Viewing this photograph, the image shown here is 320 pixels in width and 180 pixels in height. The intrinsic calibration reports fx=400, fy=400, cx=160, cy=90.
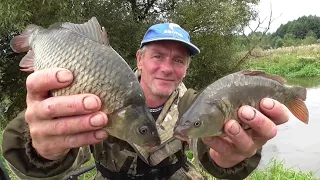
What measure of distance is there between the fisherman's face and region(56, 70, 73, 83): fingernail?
1.44m

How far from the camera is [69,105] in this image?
1366 millimetres

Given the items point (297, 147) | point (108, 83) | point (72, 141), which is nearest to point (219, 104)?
point (108, 83)

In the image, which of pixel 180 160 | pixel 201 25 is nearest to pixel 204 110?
pixel 180 160

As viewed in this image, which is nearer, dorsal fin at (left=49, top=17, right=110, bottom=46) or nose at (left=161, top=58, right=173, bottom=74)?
dorsal fin at (left=49, top=17, right=110, bottom=46)

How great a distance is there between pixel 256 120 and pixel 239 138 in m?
0.11

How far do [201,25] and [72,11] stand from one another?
4195mm

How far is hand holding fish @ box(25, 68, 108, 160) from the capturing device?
4.48ft

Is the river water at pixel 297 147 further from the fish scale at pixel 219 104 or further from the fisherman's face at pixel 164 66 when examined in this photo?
the fish scale at pixel 219 104

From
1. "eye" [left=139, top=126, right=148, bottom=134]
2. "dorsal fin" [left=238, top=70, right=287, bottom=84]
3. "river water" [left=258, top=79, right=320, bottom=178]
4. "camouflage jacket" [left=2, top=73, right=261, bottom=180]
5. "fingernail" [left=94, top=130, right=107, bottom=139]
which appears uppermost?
"dorsal fin" [left=238, top=70, right=287, bottom=84]

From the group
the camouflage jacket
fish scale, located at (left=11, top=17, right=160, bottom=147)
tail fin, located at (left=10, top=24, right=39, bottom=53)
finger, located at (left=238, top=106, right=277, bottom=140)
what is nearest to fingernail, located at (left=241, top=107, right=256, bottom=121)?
finger, located at (left=238, top=106, right=277, bottom=140)

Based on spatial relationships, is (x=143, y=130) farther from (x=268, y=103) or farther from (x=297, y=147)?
(x=297, y=147)

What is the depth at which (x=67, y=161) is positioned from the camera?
1901 millimetres

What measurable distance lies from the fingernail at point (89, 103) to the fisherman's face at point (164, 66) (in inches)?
57.6

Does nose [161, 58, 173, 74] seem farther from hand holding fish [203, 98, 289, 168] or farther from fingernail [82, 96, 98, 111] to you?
fingernail [82, 96, 98, 111]
